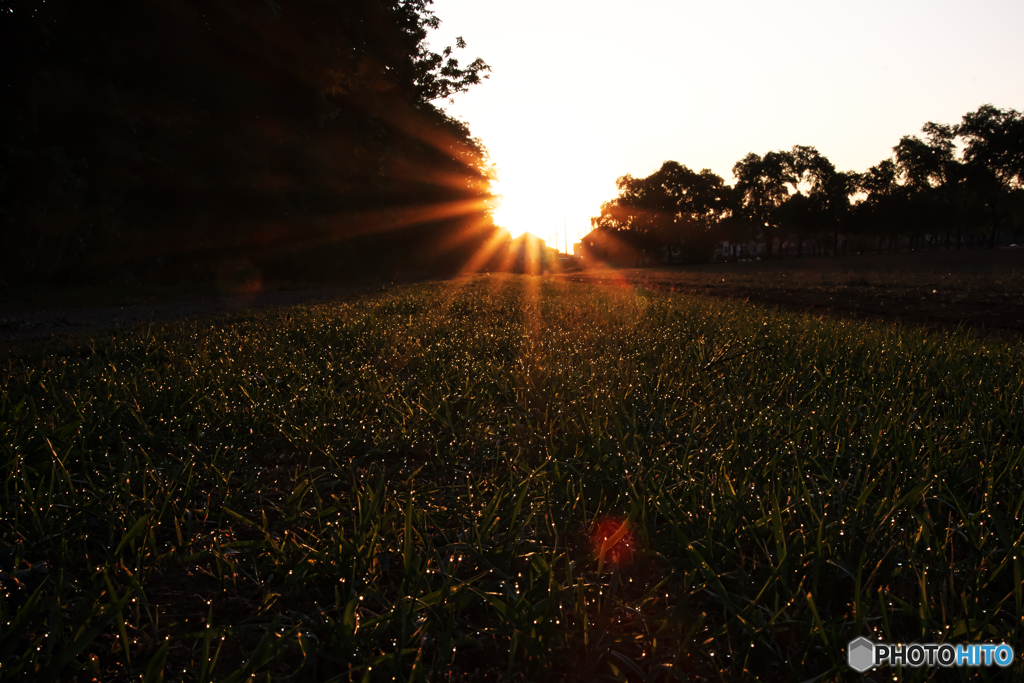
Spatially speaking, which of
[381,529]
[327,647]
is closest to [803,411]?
[381,529]

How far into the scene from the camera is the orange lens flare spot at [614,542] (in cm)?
155

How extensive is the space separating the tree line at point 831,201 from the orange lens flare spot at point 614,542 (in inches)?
3161

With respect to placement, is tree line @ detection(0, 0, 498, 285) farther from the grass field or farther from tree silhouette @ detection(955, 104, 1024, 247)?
tree silhouette @ detection(955, 104, 1024, 247)

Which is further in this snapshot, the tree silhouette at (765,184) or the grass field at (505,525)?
the tree silhouette at (765,184)

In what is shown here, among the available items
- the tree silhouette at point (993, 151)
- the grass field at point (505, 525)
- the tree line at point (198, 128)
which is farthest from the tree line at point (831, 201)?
the grass field at point (505, 525)

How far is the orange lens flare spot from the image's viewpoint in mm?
1551

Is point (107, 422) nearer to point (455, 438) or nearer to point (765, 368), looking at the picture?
point (455, 438)

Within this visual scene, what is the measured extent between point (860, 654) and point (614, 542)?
1.95 ft

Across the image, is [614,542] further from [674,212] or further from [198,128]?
[674,212]

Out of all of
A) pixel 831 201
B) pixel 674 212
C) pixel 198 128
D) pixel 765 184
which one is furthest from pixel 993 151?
pixel 198 128

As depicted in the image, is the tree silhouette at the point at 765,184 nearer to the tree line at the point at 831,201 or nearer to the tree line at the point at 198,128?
the tree line at the point at 831,201

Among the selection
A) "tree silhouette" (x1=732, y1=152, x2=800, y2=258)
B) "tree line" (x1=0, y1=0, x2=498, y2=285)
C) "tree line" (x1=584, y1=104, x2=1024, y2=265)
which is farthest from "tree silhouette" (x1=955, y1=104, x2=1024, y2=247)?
"tree line" (x1=0, y1=0, x2=498, y2=285)

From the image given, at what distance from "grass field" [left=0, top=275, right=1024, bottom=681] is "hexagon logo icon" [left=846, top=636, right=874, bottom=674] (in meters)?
0.02

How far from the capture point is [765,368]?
381 cm
